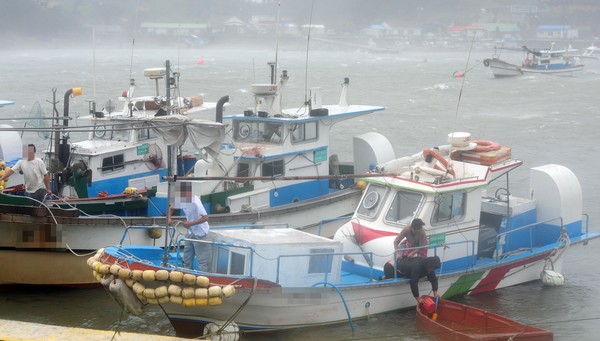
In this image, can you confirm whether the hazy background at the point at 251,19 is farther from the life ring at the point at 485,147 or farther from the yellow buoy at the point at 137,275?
the yellow buoy at the point at 137,275

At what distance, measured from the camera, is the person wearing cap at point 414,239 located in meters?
13.8

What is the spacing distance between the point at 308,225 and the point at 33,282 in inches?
202

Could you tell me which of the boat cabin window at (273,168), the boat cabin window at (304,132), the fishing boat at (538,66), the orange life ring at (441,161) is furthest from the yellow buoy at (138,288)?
the fishing boat at (538,66)

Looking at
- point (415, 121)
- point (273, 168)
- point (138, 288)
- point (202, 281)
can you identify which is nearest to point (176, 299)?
point (202, 281)

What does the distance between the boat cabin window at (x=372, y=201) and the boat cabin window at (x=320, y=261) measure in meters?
1.95

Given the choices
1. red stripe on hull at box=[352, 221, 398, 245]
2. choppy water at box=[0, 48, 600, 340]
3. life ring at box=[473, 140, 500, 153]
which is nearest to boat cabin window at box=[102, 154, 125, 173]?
choppy water at box=[0, 48, 600, 340]

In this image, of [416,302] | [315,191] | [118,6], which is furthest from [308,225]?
[118,6]

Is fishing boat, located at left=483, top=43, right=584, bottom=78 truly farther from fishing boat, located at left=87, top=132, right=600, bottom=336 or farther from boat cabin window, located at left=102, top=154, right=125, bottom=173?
boat cabin window, located at left=102, top=154, right=125, bottom=173

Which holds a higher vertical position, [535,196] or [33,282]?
[535,196]

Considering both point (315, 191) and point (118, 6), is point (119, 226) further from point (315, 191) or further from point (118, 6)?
point (118, 6)

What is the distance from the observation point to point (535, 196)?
16500 millimetres

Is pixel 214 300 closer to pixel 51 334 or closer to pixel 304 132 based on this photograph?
pixel 51 334

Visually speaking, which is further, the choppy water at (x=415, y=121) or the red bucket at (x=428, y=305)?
the choppy water at (x=415, y=121)

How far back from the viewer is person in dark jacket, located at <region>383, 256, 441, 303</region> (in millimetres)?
13758
